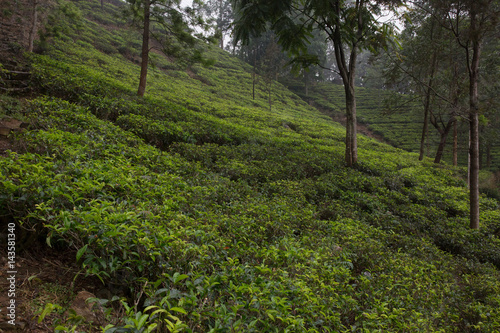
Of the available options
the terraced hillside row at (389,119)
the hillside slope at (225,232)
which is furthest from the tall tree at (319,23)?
the terraced hillside row at (389,119)

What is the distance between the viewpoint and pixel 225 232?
3.41m

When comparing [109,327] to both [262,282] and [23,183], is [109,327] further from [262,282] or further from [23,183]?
[23,183]

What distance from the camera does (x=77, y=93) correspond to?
7578mm

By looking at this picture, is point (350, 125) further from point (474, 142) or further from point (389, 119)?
point (389, 119)

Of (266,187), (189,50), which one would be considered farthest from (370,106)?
(266,187)

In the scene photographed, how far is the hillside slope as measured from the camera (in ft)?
6.74

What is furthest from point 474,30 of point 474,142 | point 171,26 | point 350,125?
point 171,26

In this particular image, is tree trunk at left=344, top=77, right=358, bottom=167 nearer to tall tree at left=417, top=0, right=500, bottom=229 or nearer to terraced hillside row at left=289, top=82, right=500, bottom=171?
tall tree at left=417, top=0, right=500, bottom=229

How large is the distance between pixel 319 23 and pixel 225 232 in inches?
335

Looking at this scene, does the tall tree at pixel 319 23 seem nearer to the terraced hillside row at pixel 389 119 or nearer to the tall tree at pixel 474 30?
the tall tree at pixel 474 30

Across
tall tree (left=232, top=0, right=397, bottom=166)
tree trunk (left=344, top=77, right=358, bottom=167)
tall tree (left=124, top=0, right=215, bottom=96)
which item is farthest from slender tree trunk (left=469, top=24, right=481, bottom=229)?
tall tree (left=124, top=0, right=215, bottom=96)

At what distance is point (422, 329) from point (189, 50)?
1260 cm

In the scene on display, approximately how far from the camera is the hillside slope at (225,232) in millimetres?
2055

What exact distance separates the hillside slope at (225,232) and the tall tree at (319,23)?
3.52 m
